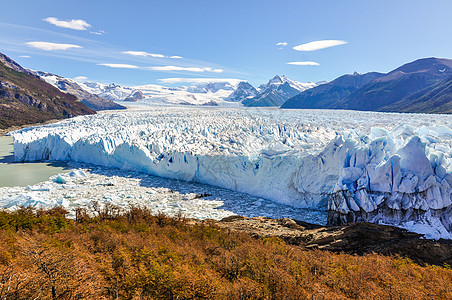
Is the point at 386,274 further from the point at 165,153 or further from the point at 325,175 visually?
the point at 165,153

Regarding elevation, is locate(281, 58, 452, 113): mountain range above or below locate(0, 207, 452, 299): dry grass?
above

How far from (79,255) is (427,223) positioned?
12563 millimetres

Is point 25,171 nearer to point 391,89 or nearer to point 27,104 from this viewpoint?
point 27,104

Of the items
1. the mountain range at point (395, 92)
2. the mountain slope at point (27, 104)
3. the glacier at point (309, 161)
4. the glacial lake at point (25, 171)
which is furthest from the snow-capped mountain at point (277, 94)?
the glacial lake at point (25, 171)

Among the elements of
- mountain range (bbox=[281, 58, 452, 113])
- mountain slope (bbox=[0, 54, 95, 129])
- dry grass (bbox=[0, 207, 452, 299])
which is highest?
mountain range (bbox=[281, 58, 452, 113])

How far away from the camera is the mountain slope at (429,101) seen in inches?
2796

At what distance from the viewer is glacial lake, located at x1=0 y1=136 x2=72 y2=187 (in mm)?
20170

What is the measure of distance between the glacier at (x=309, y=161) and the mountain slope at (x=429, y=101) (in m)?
59.9

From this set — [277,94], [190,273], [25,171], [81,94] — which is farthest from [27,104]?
[277,94]

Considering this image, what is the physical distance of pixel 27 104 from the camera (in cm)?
6719

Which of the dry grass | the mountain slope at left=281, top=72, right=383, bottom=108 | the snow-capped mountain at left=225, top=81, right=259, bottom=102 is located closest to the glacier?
the dry grass

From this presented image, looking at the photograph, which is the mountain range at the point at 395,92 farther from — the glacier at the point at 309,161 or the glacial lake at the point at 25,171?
the glacial lake at the point at 25,171

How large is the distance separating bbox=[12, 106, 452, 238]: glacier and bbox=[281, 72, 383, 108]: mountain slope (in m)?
93.1

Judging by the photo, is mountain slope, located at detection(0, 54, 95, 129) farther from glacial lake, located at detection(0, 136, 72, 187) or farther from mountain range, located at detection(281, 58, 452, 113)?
mountain range, located at detection(281, 58, 452, 113)
